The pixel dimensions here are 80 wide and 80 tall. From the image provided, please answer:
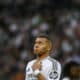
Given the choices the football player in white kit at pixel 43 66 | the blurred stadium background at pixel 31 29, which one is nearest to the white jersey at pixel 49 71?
the football player in white kit at pixel 43 66

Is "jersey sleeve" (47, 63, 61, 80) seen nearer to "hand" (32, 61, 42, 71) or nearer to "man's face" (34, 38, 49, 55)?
"hand" (32, 61, 42, 71)

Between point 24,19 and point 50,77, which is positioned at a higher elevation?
point 24,19

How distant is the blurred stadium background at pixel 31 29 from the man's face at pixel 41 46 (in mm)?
5697

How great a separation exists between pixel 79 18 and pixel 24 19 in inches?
70.1

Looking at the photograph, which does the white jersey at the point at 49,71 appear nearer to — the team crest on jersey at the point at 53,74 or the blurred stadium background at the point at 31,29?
the team crest on jersey at the point at 53,74

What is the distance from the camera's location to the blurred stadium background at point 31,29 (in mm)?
12680

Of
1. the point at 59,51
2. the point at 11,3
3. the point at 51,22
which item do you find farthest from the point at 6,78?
the point at 11,3

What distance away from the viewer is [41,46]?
220 inches

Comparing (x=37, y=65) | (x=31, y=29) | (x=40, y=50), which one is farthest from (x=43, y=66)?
(x=31, y=29)

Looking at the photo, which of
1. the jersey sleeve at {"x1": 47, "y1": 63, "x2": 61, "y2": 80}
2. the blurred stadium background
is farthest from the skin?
the blurred stadium background

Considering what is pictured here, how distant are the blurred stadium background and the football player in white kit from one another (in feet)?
18.7

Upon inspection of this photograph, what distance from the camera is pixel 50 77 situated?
17.7 ft

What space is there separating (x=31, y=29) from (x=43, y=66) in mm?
9055

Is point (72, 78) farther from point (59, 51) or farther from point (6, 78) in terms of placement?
point (59, 51)
